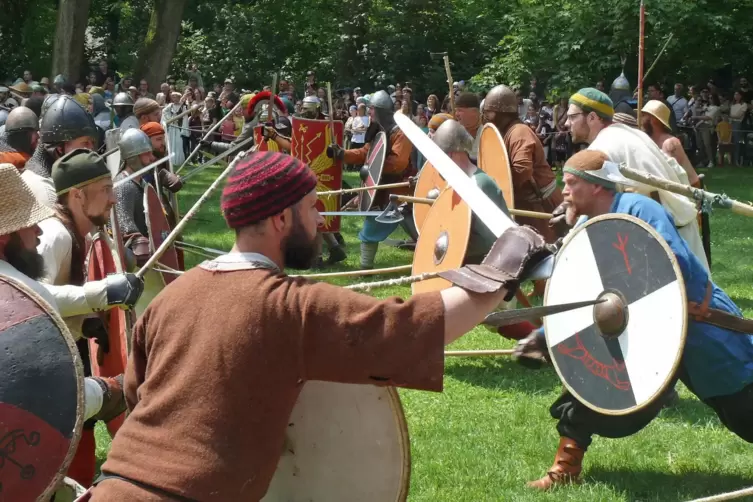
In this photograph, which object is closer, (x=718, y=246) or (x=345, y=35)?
(x=718, y=246)

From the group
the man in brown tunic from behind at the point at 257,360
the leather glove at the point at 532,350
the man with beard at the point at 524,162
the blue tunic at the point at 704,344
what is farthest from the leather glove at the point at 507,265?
the man with beard at the point at 524,162

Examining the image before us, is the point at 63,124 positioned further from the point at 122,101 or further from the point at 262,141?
the point at 122,101

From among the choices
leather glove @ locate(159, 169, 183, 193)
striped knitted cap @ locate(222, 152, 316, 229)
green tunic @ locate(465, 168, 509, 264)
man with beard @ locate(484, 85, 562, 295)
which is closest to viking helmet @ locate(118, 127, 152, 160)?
leather glove @ locate(159, 169, 183, 193)

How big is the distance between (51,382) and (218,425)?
457mm

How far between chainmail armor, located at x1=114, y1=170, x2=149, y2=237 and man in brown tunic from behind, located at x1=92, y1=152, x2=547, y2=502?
3466 millimetres

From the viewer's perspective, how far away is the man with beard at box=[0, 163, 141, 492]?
298 centimetres

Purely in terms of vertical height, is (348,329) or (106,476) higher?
(348,329)

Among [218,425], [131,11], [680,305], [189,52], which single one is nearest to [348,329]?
Result: [218,425]

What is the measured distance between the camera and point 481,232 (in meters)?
5.69

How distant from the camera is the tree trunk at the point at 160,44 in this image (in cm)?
2578

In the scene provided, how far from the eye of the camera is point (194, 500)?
95.7 inches

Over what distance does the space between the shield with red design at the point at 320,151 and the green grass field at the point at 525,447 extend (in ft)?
11.3

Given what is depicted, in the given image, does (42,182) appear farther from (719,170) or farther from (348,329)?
(719,170)

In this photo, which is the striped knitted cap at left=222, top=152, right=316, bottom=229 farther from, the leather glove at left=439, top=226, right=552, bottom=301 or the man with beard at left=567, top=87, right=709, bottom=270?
the man with beard at left=567, top=87, right=709, bottom=270
